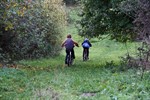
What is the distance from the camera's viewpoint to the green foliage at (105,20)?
1848cm

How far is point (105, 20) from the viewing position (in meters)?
19.4

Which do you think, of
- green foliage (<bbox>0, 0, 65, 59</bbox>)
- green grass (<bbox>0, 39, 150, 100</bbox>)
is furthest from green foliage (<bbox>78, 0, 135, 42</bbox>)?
green grass (<bbox>0, 39, 150, 100</bbox>)

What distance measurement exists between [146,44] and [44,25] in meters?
16.2

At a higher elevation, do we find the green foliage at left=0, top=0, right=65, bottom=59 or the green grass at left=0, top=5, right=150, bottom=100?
the green foliage at left=0, top=0, right=65, bottom=59

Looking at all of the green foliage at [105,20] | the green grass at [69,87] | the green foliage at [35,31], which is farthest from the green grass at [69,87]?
the green foliage at [35,31]

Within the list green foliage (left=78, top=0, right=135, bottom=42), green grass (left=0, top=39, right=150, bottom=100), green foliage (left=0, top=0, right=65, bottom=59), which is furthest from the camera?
green foliage (left=0, top=0, right=65, bottom=59)

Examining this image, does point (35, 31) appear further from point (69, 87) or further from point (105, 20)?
point (69, 87)

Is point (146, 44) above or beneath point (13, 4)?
beneath

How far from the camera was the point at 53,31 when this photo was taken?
30.4 metres

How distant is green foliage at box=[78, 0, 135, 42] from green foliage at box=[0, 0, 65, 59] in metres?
3.22

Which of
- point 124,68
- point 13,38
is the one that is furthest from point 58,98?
point 13,38

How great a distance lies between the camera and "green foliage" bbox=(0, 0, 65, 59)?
23469mm

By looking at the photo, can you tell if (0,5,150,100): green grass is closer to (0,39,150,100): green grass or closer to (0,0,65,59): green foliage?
(0,39,150,100): green grass

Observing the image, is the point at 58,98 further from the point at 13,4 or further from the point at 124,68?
the point at 124,68
